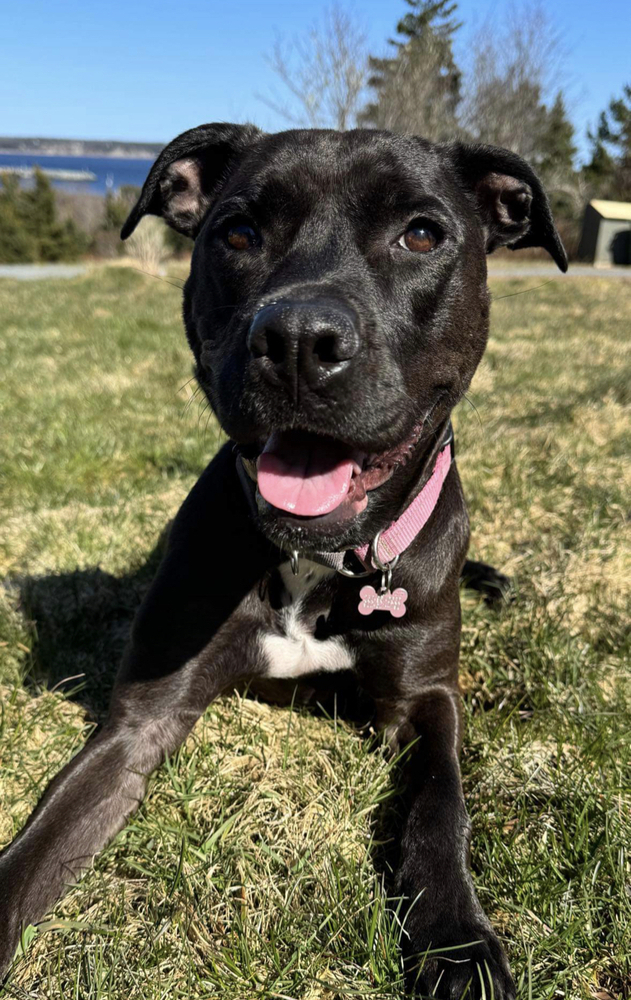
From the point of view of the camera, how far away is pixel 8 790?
2.26m

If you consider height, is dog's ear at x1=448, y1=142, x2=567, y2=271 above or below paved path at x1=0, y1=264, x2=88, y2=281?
above

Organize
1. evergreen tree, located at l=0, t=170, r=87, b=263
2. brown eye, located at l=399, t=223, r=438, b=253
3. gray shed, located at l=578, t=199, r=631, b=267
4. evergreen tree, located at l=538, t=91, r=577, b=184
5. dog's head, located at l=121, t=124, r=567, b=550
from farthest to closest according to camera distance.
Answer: evergreen tree, located at l=538, t=91, r=577, b=184 < evergreen tree, located at l=0, t=170, r=87, b=263 < gray shed, located at l=578, t=199, r=631, b=267 < brown eye, located at l=399, t=223, r=438, b=253 < dog's head, located at l=121, t=124, r=567, b=550

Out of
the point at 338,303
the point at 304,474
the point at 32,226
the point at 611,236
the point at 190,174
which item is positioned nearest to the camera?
the point at 338,303

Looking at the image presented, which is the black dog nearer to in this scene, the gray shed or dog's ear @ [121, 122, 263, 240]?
dog's ear @ [121, 122, 263, 240]

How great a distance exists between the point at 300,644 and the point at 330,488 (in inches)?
26.2

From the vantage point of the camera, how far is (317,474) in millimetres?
Answer: 1996

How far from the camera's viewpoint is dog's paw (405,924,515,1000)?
1.67 meters

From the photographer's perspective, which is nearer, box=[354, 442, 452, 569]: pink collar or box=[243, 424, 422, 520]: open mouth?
box=[243, 424, 422, 520]: open mouth

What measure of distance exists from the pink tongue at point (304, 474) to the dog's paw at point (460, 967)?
1.06 meters

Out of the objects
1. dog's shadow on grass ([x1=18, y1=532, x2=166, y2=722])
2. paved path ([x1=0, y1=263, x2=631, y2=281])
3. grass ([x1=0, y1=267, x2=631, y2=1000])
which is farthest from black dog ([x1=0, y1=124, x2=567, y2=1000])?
paved path ([x1=0, y1=263, x2=631, y2=281])

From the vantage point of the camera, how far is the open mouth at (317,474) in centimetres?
192

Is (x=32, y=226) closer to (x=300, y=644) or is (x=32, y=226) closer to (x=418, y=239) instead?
(x=418, y=239)

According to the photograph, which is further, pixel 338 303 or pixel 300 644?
pixel 300 644

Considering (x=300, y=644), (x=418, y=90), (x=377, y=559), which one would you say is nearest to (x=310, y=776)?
(x=300, y=644)
